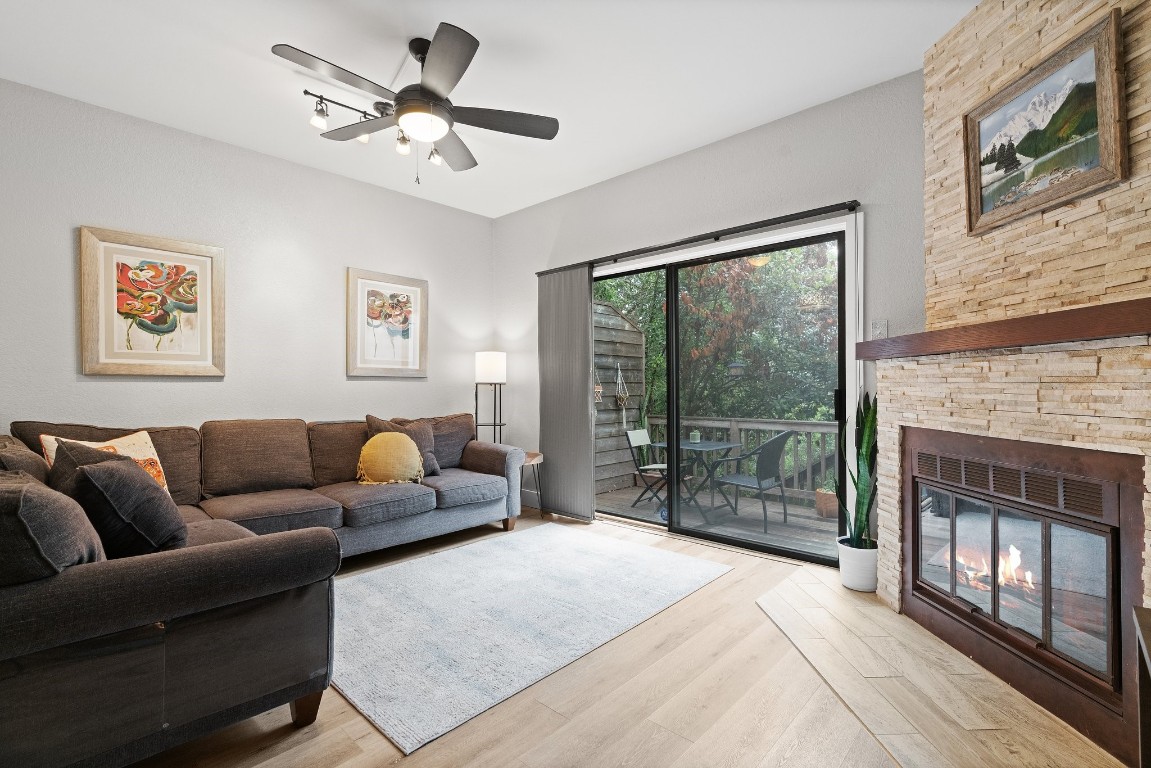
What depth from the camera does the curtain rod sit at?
315 cm

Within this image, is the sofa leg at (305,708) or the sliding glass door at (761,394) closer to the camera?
the sofa leg at (305,708)

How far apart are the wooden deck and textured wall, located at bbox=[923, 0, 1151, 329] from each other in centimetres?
152

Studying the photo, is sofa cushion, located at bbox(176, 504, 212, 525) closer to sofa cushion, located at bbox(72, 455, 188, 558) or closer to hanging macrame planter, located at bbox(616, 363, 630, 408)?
sofa cushion, located at bbox(72, 455, 188, 558)

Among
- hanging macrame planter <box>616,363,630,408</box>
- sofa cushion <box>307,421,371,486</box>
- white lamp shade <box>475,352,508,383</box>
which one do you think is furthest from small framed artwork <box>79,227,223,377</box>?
hanging macrame planter <box>616,363,630,408</box>

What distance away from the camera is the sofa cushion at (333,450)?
152 inches

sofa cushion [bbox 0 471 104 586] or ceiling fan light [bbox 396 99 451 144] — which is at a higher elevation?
ceiling fan light [bbox 396 99 451 144]

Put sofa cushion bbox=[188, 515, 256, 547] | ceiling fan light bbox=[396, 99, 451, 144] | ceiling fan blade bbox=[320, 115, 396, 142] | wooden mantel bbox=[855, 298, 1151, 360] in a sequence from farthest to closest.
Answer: ceiling fan blade bbox=[320, 115, 396, 142]
ceiling fan light bbox=[396, 99, 451, 144]
sofa cushion bbox=[188, 515, 256, 547]
wooden mantel bbox=[855, 298, 1151, 360]

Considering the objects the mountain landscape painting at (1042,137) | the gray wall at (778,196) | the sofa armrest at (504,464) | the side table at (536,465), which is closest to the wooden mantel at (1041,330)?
the mountain landscape painting at (1042,137)

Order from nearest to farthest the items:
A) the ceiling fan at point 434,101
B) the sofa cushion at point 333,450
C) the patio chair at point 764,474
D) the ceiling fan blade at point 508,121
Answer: the ceiling fan at point 434,101 < the ceiling fan blade at point 508,121 < the patio chair at point 764,474 < the sofa cushion at point 333,450

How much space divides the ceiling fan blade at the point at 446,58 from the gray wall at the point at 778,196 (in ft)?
6.68

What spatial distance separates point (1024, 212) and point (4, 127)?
498 centimetres

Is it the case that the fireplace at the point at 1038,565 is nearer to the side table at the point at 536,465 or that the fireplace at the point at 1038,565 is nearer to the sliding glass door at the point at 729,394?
the sliding glass door at the point at 729,394

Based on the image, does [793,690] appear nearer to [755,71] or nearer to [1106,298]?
[1106,298]

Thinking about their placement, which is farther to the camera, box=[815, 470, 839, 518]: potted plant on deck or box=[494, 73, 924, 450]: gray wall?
box=[815, 470, 839, 518]: potted plant on deck
